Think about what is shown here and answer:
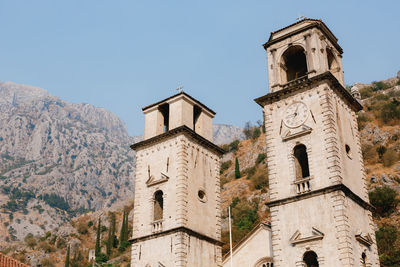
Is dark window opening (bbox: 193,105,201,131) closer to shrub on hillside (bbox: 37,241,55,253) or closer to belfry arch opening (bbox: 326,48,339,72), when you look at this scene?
belfry arch opening (bbox: 326,48,339,72)

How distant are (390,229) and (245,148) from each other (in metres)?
55.0

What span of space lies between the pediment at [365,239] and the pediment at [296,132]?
6.00 m

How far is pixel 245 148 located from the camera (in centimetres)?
10888

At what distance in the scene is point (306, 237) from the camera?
24.3m

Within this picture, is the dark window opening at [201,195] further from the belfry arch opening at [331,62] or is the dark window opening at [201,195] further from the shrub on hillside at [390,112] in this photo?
the shrub on hillside at [390,112]

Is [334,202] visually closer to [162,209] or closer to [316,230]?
[316,230]

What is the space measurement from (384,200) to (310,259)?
39923mm

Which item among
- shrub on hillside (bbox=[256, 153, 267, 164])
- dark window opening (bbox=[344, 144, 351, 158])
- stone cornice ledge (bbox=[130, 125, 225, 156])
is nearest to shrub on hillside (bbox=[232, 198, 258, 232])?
shrub on hillside (bbox=[256, 153, 267, 164])

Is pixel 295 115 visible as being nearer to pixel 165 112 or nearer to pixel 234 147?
pixel 165 112

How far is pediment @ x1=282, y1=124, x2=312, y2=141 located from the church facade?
65 mm

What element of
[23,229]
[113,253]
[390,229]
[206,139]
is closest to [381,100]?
[390,229]

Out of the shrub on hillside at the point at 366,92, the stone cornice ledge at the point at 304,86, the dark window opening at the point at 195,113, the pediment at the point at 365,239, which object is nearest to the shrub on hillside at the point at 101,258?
the shrub on hillside at the point at 366,92

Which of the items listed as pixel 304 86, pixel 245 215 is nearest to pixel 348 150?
pixel 304 86

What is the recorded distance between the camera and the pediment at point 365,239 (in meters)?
24.5
